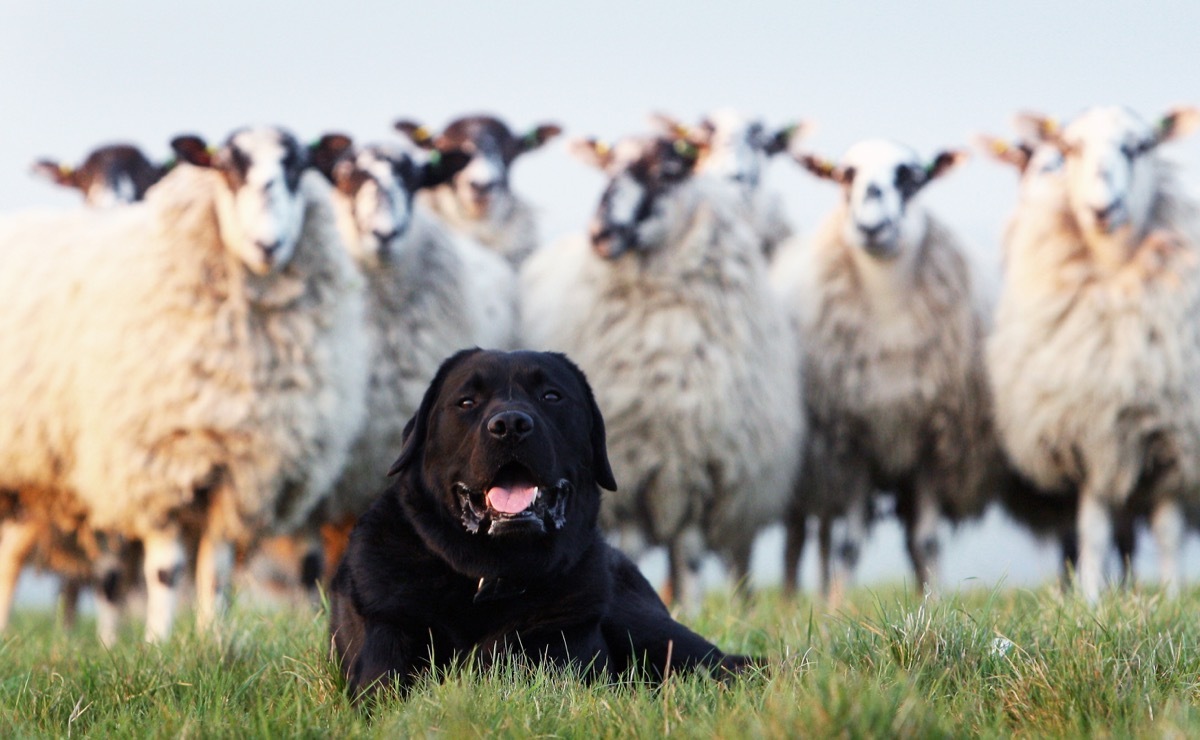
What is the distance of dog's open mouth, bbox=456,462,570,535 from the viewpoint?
307 cm

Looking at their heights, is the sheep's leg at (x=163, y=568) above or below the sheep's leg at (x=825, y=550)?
above

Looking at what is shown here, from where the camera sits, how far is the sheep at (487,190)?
977cm

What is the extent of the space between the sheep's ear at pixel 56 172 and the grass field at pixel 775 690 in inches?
317

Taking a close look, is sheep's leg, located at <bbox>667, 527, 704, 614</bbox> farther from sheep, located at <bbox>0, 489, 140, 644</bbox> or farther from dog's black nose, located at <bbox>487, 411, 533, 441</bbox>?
dog's black nose, located at <bbox>487, 411, 533, 441</bbox>

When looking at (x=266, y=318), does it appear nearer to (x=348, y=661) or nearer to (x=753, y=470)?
(x=753, y=470)

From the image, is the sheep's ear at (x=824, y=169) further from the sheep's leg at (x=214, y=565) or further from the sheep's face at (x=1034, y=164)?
the sheep's leg at (x=214, y=565)

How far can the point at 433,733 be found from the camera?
2504 mm

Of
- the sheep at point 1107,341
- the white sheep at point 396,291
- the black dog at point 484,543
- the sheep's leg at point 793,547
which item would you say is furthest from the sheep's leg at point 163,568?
the sheep at point 1107,341

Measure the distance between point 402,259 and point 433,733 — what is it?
224 inches

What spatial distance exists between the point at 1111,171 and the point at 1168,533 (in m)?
1.95

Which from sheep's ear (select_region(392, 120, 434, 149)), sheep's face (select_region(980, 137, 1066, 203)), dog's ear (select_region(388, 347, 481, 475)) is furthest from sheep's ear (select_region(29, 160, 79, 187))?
dog's ear (select_region(388, 347, 481, 475))

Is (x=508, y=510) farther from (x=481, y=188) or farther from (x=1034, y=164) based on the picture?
(x=481, y=188)

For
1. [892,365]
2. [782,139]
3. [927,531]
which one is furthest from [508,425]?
[782,139]

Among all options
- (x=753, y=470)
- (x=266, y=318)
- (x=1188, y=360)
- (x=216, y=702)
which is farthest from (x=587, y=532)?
Answer: (x=1188, y=360)
